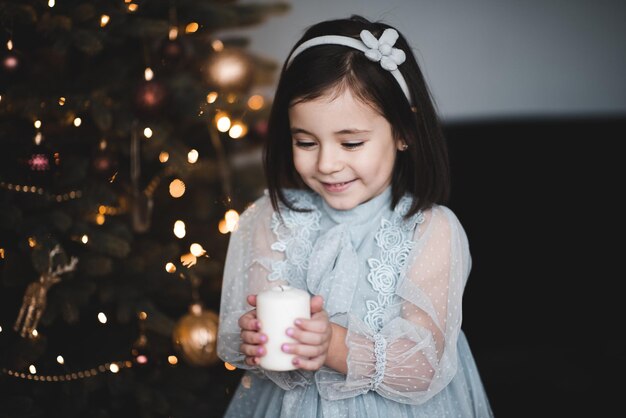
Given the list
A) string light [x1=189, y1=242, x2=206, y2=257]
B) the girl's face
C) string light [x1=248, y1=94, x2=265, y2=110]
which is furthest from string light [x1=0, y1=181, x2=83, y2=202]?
string light [x1=248, y1=94, x2=265, y2=110]

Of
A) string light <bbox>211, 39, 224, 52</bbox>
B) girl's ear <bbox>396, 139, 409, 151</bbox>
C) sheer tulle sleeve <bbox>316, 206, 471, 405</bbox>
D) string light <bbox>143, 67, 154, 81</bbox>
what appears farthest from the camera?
string light <bbox>211, 39, 224, 52</bbox>

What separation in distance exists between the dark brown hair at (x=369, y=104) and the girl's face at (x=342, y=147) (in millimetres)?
23

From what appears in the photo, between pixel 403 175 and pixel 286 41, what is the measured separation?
5.19 feet

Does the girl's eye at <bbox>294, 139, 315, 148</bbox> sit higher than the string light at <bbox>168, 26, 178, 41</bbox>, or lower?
lower

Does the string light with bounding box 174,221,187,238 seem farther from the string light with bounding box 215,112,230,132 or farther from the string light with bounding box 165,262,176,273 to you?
the string light with bounding box 215,112,230,132

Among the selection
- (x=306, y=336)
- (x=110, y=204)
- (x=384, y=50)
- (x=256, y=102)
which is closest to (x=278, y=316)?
(x=306, y=336)

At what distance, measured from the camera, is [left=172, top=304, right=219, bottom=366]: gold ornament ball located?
77.1 inches

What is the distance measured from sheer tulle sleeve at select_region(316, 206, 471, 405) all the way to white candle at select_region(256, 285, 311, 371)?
20cm

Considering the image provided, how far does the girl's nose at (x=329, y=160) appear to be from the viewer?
1.32 m

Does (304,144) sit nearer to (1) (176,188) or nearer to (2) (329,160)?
(2) (329,160)

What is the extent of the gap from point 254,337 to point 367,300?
0.31m

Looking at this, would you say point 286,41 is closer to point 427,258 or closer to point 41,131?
point 41,131

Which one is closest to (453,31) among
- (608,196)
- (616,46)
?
A: (616,46)

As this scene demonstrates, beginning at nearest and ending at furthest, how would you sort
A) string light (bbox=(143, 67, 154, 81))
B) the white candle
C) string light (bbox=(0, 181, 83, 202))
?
the white candle < string light (bbox=(0, 181, 83, 202)) < string light (bbox=(143, 67, 154, 81))
